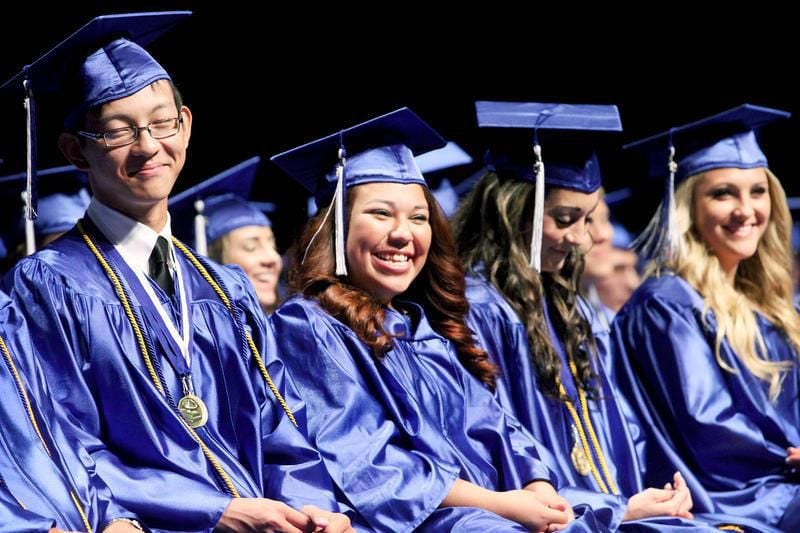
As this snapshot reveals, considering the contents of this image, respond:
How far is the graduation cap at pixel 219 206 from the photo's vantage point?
486 cm

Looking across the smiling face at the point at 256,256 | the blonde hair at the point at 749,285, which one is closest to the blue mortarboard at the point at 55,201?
the smiling face at the point at 256,256

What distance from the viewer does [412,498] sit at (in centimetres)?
324

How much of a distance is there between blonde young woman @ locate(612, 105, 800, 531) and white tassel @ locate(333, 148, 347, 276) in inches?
49.8

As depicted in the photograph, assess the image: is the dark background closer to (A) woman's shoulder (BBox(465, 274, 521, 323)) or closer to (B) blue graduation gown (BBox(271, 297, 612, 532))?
(A) woman's shoulder (BBox(465, 274, 521, 323))

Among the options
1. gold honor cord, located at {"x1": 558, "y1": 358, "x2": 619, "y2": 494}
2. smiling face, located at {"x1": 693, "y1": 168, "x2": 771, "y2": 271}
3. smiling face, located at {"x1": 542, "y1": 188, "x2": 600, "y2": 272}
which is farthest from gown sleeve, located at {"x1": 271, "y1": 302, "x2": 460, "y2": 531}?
smiling face, located at {"x1": 693, "y1": 168, "x2": 771, "y2": 271}

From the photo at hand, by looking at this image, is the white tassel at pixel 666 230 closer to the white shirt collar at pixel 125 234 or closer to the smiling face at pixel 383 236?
the smiling face at pixel 383 236

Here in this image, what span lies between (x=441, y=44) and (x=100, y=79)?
292cm

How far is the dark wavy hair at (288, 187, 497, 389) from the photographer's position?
3.49 metres

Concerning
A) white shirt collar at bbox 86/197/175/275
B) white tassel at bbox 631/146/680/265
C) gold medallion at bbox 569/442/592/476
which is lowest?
gold medallion at bbox 569/442/592/476

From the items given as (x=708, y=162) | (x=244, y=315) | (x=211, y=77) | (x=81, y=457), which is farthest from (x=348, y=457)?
(x=211, y=77)

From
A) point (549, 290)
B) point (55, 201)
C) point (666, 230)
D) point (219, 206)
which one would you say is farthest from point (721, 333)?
point (55, 201)

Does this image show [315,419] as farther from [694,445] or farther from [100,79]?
[694,445]

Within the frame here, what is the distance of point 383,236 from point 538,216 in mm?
644

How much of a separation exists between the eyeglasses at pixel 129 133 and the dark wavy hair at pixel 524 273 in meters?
1.34
